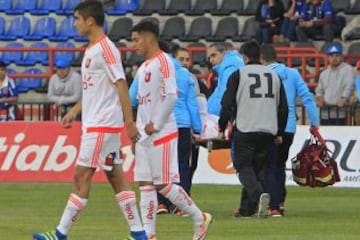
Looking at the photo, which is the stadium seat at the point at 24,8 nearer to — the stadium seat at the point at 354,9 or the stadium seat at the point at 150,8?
the stadium seat at the point at 150,8

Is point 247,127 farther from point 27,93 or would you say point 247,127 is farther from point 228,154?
point 27,93

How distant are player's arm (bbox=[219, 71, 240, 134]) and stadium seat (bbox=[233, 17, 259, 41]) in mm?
13990

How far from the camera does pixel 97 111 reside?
12.3 metres

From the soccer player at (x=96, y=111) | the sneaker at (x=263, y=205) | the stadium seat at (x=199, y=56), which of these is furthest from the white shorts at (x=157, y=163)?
the stadium seat at (x=199, y=56)

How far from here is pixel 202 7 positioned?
102ft

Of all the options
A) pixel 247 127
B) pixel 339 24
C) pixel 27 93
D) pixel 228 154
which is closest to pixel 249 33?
pixel 339 24

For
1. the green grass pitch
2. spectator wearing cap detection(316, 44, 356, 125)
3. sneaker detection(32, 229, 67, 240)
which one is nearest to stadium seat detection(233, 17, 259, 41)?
spectator wearing cap detection(316, 44, 356, 125)

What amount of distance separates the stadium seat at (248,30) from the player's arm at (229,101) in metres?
14.0

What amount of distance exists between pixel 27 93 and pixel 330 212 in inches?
535

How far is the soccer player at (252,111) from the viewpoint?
A: 1578 cm

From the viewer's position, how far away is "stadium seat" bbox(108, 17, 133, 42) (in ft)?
101

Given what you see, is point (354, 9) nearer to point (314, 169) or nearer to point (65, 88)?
point (65, 88)

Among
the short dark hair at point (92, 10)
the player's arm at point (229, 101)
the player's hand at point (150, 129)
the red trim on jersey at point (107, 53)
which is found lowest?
the player's arm at point (229, 101)

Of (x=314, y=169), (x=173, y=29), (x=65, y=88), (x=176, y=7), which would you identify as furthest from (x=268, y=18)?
(x=314, y=169)
